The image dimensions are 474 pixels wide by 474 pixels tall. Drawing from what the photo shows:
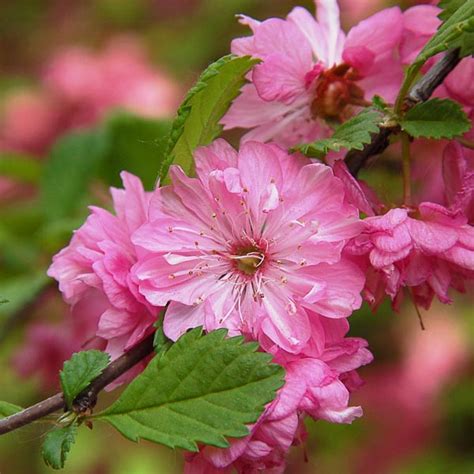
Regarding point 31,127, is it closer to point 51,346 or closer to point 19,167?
point 19,167

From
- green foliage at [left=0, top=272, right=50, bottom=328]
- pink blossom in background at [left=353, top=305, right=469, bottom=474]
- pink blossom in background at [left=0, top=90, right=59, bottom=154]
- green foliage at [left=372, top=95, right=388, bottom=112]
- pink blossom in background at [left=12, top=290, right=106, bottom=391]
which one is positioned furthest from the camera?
pink blossom in background at [left=353, top=305, right=469, bottom=474]

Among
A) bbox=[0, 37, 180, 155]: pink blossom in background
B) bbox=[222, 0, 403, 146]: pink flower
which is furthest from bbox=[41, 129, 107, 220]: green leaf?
bbox=[222, 0, 403, 146]: pink flower

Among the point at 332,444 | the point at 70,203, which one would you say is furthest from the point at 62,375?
the point at 332,444

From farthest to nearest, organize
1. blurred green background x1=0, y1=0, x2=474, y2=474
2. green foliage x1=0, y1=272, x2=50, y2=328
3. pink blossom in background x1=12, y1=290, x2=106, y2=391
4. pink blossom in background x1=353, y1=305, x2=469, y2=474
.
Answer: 1. pink blossom in background x1=353, y1=305, x2=469, y2=474
2. blurred green background x1=0, y1=0, x2=474, y2=474
3. pink blossom in background x1=12, y1=290, x2=106, y2=391
4. green foliage x1=0, y1=272, x2=50, y2=328

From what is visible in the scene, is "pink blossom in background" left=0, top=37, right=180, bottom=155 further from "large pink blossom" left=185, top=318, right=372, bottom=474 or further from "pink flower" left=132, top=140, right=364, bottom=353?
"large pink blossom" left=185, top=318, right=372, bottom=474

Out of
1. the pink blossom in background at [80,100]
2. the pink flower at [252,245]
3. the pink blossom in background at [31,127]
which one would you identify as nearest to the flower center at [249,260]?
the pink flower at [252,245]

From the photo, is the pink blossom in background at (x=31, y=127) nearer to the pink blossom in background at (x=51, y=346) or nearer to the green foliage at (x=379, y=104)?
the pink blossom in background at (x=51, y=346)

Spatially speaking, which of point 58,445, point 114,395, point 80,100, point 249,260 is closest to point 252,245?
point 249,260

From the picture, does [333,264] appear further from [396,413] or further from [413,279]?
[396,413]
